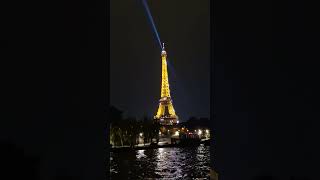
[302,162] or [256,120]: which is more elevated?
[256,120]

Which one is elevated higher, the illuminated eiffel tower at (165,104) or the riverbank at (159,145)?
the illuminated eiffel tower at (165,104)

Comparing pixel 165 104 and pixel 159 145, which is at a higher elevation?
pixel 165 104

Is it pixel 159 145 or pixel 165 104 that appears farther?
pixel 165 104

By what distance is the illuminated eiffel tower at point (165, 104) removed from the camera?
53.4 m

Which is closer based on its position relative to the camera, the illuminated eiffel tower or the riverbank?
the riverbank

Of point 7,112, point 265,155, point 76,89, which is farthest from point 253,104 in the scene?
point 7,112

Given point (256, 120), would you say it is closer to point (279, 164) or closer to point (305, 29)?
point (279, 164)

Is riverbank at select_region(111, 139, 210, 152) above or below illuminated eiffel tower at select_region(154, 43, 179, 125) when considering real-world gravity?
below

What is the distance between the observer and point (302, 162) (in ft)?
9.59

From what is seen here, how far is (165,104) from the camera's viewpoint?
54469 mm

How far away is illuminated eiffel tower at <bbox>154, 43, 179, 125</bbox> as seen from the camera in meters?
53.4

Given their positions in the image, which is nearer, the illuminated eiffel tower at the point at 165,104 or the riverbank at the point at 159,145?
the riverbank at the point at 159,145

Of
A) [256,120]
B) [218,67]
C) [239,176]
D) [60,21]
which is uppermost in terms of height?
[60,21]

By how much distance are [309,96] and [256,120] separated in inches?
28.6
